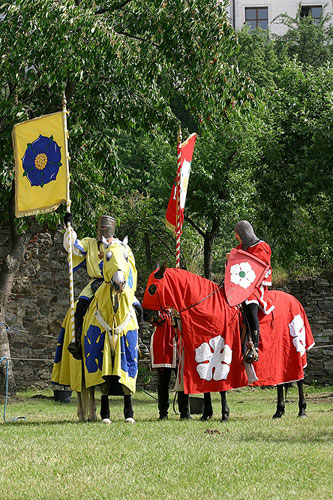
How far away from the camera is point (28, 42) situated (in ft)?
40.5

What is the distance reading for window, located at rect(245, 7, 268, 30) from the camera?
4850cm

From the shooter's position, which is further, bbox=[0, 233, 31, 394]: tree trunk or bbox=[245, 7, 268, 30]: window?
bbox=[245, 7, 268, 30]: window

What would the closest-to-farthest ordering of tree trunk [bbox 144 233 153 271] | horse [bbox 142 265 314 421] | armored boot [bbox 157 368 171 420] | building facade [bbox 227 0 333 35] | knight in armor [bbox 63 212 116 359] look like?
horse [bbox 142 265 314 421]
knight in armor [bbox 63 212 116 359]
armored boot [bbox 157 368 171 420]
tree trunk [bbox 144 233 153 271]
building facade [bbox 227 0 333 35]

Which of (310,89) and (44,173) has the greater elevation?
(310,89)

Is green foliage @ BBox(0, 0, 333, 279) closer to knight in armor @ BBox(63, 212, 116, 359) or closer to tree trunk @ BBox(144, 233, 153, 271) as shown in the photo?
knight in armor @ BBox(63, 212, 116, 359)

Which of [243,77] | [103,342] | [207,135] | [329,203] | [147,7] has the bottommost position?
[103,342]

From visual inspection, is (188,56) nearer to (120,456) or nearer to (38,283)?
(38,283)

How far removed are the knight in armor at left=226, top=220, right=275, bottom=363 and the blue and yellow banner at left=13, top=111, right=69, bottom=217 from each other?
237 cm

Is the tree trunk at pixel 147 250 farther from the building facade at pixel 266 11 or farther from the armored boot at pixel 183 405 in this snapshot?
the building facade at pixel 266 11

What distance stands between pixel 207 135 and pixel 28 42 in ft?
12.9

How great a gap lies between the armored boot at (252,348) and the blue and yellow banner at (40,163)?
9.69 ft

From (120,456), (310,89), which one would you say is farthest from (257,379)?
(310,89)

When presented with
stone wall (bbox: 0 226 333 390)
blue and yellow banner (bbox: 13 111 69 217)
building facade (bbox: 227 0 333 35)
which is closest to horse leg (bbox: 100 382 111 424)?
blue and yellow banner (bbox: 13 111 69 217)

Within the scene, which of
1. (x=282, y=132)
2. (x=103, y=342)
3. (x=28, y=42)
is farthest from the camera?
(x=282, y=132)
